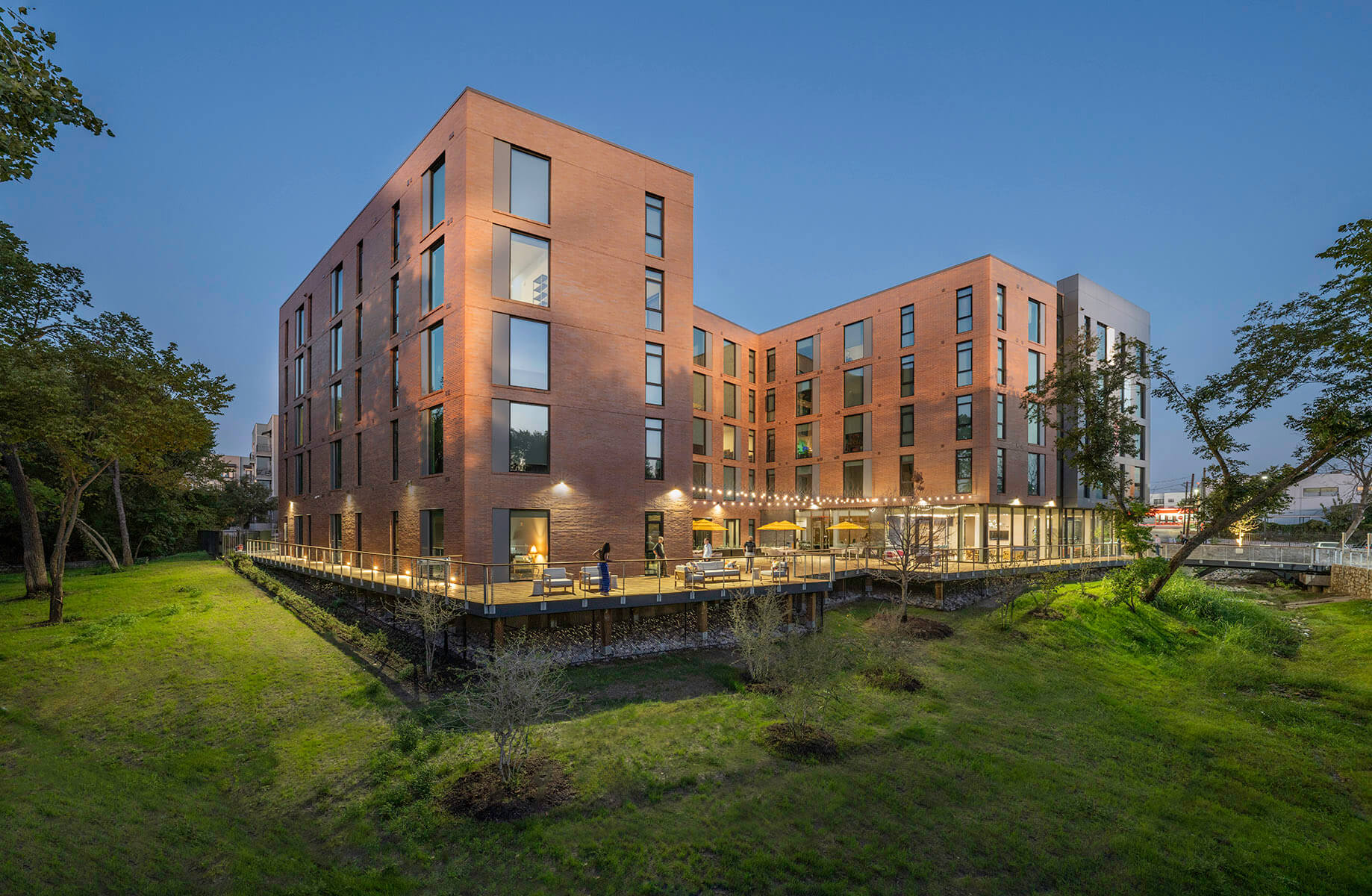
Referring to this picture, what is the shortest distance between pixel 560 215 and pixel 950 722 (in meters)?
17.8

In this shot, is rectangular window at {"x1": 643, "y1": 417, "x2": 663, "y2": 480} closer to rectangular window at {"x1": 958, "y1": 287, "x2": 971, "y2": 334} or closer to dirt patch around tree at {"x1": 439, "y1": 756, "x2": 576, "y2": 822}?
dirt patch around tree at {"x1": 439, "y1": 756, "x2": 576, "y2": 822}

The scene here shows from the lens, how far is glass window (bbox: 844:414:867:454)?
A: 35.5 m

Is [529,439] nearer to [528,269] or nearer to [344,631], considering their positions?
[528,269]

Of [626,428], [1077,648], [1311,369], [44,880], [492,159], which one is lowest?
[1077,648]

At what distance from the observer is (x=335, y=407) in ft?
95.5

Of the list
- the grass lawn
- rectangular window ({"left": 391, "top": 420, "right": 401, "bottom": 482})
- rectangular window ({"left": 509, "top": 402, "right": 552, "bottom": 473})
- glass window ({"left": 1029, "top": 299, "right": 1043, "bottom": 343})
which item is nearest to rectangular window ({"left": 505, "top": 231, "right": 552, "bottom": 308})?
rectangular window ({"left": 509, "top": 402, "right": 552, "bottom": 473})

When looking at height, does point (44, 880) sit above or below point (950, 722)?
above

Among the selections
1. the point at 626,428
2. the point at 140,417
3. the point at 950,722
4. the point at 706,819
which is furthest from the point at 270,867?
the point at 140,417

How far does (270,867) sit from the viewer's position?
6273 millimetres

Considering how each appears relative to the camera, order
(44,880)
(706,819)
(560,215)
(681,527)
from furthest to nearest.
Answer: (681,527)
(560,215)
(706,819)
(44,880)

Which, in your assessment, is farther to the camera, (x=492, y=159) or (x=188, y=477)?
(x=188, y=477)

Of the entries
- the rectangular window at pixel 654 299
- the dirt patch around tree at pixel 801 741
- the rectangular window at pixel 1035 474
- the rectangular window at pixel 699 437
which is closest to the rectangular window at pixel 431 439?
the rectangular window at pixel 654 299

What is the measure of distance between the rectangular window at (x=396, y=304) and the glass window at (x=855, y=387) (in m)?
24.7

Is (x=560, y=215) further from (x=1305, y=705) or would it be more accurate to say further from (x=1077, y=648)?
(x=1305, y=705)
